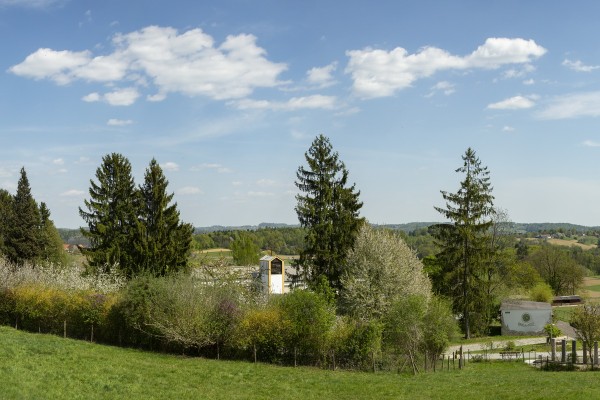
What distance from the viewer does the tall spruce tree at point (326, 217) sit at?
4250cm

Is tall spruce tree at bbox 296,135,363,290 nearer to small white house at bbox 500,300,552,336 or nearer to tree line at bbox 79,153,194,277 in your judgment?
tree line at bbox 79,153,194,277

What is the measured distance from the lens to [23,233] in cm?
5984

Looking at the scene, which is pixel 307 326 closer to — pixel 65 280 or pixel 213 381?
pixel 213 381

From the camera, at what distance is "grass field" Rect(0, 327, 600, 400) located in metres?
19.5

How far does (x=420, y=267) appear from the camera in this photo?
4381cm

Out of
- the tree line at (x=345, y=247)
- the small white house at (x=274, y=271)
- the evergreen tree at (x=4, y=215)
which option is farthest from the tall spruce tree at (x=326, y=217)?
the evergreen tree at (x=4, y=215)

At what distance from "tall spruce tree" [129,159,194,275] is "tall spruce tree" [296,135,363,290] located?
36.5ft

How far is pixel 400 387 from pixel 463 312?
28.9 m

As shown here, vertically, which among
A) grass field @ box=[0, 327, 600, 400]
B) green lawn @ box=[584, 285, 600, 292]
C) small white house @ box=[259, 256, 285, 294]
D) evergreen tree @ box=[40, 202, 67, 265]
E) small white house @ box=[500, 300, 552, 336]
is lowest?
green lawn @ box=[584, 285, 600, 292]

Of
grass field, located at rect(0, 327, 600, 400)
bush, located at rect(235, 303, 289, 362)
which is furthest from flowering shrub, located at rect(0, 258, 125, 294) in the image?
bush, located at rect(235, 303, 289, 362)

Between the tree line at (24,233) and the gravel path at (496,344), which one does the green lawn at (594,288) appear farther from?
the tree line at (24,233)

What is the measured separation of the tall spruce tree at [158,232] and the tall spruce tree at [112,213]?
1.40 meters

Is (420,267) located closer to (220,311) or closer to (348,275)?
(348,275)

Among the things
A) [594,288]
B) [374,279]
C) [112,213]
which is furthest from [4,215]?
[594,288]
